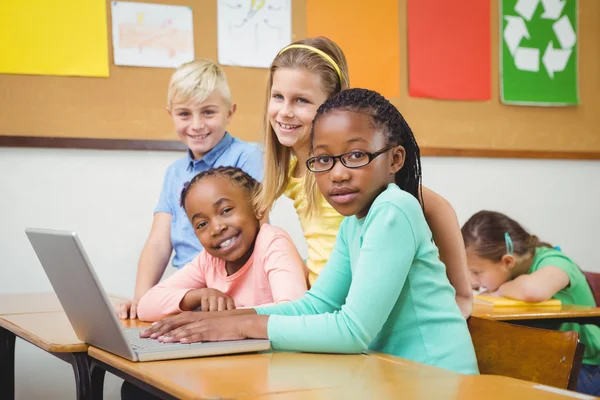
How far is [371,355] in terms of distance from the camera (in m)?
1.26

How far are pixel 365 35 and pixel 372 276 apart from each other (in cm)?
227

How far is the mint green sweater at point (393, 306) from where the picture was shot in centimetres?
122

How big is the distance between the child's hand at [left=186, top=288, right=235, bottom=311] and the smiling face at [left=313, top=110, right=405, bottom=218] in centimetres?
44

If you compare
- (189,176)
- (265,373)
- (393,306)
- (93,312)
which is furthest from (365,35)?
(265,373)

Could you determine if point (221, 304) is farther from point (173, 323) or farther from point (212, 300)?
point (173, 323)

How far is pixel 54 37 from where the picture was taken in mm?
2854

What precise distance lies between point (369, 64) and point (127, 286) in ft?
4.68

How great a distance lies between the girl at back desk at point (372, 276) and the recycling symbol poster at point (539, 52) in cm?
235

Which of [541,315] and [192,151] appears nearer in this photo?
[541,315]

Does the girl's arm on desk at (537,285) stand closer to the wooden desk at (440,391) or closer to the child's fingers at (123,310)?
the child's fingers at (123,310)

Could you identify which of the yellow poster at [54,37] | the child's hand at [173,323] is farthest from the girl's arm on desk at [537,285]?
the yellow poster at [54,37]

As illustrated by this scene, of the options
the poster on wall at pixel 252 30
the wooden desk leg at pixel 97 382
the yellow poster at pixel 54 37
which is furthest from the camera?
the poster on wall at pixel 252 30

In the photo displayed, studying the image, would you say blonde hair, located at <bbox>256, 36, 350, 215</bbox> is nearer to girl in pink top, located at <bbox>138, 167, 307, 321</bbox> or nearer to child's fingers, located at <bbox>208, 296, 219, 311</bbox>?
girl in pink top, located at <bbox>138, 167, 307, 321</bbox>

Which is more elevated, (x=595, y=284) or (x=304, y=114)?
(x=304, y=114)
